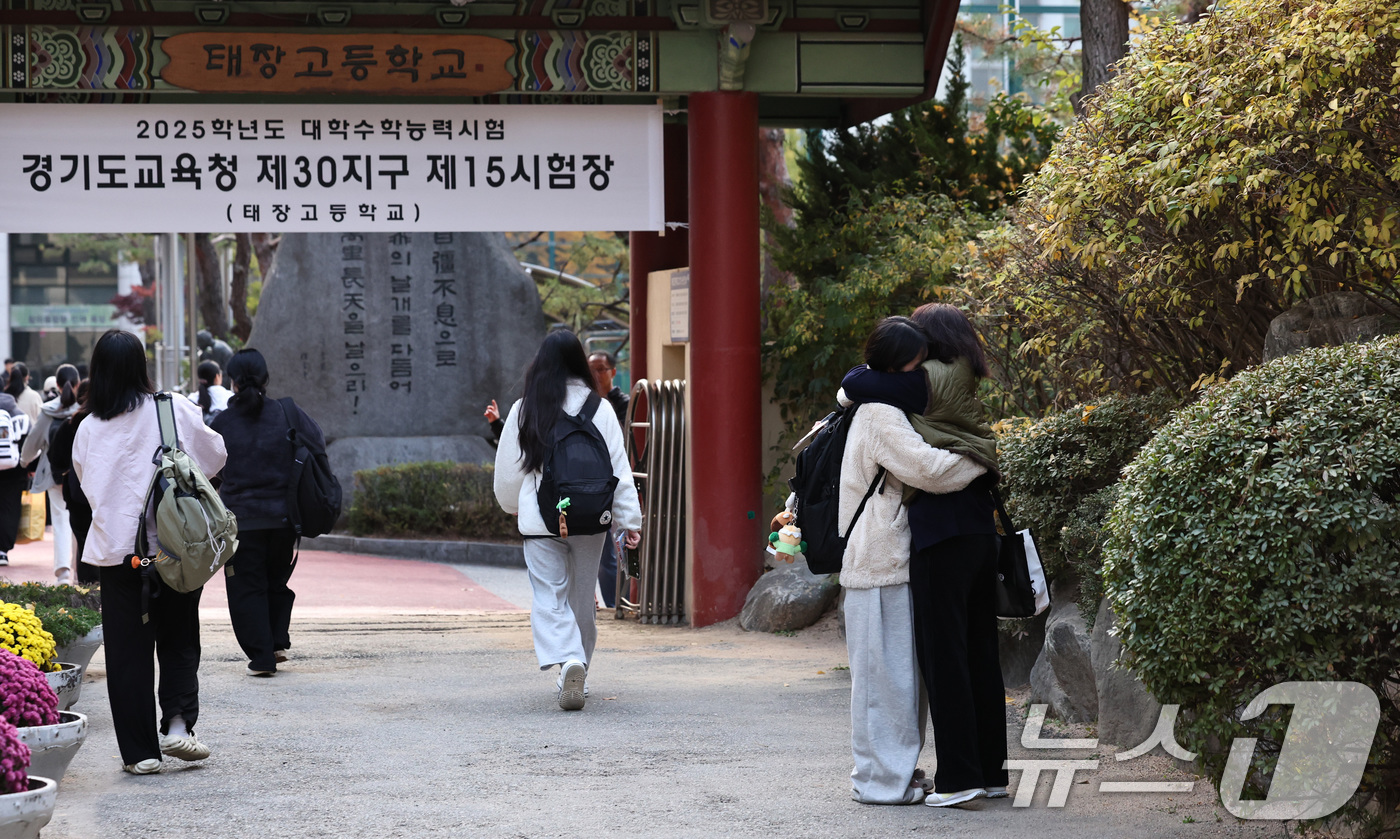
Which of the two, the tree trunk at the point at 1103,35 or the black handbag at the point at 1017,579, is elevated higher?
the tree trunk at the point at 1103,35

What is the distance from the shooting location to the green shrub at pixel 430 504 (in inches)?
639

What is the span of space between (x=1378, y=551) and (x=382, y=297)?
1570 centimetres

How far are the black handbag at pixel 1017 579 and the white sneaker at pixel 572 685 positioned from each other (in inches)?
90.5

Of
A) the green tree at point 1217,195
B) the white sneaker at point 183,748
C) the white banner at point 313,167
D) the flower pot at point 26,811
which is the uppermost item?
the white banner at point 313,167

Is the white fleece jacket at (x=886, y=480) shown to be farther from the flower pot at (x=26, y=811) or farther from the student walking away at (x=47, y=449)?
the student walking away at (x=47, y=449)

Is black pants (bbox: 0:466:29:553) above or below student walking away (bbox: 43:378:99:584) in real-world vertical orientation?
below

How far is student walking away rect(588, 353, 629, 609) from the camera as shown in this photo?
9938 mm

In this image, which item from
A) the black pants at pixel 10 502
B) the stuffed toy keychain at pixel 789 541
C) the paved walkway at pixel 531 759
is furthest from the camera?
the black pants at pixel 10 502

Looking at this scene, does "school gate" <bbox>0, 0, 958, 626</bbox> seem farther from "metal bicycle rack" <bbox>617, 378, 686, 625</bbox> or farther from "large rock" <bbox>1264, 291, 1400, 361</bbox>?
"large rock" <bbox>1264, 291, 1400, 361</bbox>

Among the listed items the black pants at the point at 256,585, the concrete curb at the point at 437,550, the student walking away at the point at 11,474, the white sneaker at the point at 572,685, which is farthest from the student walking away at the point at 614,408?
the student walking away at the point at 11,474

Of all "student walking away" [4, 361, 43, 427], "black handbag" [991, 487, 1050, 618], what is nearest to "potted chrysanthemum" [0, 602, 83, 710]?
"black handbag" [991, 487, 1050, 618]

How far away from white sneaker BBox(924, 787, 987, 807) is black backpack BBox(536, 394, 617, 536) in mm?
2267

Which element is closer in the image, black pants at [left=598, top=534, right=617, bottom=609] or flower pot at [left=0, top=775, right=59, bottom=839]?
flower pot at [left=0, top=775, right=59, bottom=839]

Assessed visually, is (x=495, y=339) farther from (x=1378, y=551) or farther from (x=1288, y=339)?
(x=1378, y=551)
